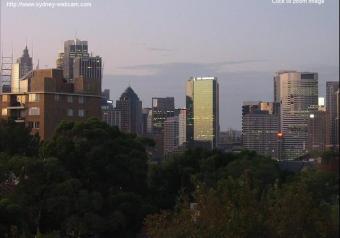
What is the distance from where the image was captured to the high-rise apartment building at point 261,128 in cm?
2291

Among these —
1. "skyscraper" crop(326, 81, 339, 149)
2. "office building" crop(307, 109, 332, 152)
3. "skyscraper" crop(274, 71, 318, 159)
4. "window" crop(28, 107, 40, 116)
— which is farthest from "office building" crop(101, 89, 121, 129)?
"skyscraper" crop(326, 81, 339, 149)

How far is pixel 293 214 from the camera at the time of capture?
31.6 ft

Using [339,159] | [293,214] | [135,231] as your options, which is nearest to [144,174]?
[135,231]

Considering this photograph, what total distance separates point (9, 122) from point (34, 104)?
52.1 ft

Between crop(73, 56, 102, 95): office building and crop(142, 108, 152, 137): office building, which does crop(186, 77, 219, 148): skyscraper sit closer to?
crop(142, 108, 152, 137): office building

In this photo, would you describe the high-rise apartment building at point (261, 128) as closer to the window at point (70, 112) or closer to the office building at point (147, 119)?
the office building at point (147, 119)

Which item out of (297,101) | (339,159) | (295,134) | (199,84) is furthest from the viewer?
(199,84)

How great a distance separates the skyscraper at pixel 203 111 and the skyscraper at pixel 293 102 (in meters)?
4.74

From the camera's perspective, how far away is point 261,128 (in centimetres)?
2336

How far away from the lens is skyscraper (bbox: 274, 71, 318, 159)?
17147 mm

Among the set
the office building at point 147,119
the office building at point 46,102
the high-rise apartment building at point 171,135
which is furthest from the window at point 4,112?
the high-rise apartment building at point 171,135

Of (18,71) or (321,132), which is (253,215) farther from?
(18,71)

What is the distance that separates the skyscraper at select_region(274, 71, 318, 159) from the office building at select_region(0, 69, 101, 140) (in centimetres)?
2072

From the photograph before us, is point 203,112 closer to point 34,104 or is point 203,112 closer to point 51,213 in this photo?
point 51,213
